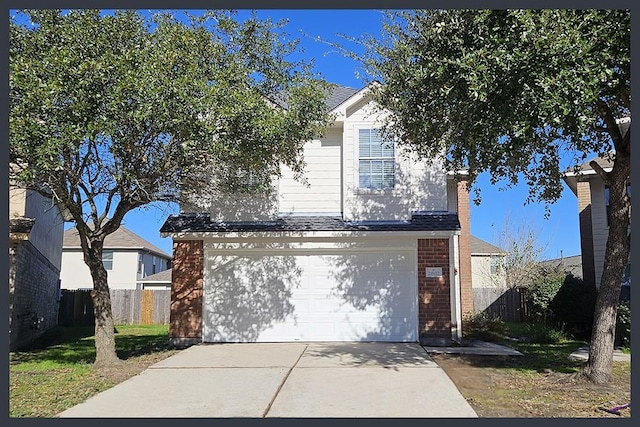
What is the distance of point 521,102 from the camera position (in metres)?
7.17

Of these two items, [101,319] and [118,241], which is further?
[118,241]

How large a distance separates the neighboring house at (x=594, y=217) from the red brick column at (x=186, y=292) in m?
10.5

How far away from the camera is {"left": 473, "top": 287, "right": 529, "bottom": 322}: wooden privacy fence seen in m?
22.2

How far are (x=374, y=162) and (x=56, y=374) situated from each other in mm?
8369

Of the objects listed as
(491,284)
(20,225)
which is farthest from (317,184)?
(491,284)

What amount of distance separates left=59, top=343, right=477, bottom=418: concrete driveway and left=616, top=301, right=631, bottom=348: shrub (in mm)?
5584

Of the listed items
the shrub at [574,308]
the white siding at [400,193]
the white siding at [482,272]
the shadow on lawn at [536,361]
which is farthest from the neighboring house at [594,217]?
the white siding at [482,272]

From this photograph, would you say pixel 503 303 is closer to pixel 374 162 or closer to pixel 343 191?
pixel 374 162

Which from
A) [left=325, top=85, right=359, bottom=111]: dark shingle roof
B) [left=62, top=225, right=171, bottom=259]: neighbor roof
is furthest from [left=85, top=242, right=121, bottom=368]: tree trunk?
[left=62, top=225, right=171, bottom=259]: neighbor roof

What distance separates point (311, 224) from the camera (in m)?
13.0

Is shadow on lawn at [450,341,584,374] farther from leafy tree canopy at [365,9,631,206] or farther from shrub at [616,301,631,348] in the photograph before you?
leafy tree canopy at [365,9,631,206]

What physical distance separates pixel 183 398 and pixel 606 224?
13592mm

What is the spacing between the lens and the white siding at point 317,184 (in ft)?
44.2

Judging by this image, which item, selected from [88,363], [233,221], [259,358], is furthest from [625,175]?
[88,363]
